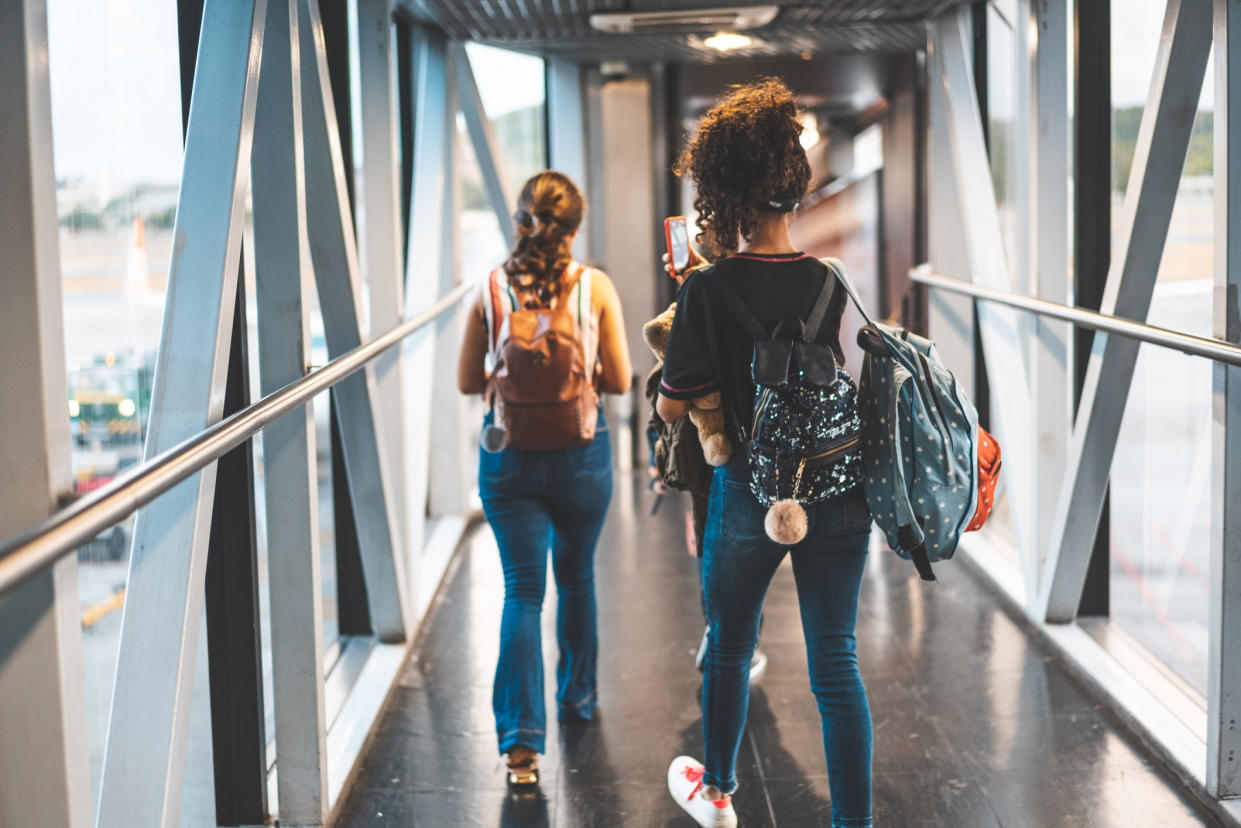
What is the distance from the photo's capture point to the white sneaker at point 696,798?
254 cm

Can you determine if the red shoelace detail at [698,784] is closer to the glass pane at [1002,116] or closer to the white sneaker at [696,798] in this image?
the white sneaker at [696,798]

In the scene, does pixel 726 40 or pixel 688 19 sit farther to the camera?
pixel 726 40

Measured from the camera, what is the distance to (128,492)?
4.67ft

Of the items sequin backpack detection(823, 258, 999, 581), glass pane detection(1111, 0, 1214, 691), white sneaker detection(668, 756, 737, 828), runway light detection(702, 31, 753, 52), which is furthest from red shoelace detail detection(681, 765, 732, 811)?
runway light detection(702, 31, 753, 52)

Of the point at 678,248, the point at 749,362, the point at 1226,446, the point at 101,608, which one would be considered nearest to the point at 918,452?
the point at 749,362

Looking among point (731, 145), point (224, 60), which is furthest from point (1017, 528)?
point (224, 60)

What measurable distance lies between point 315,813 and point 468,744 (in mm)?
552

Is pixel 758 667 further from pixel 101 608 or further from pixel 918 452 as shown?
pixel 101 608

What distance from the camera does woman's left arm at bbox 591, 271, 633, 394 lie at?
2.94 metres

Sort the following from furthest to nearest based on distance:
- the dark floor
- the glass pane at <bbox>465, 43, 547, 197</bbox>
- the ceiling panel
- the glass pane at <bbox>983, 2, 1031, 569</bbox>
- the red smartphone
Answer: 1. the glass pane at <bbox>465, 43, 547, 197</bbox>
2. the glass pane at <bbox>983, 2, 1031, 569</bbox>
3. the ceiling panel
4. the dark floor
5. the red smartphone

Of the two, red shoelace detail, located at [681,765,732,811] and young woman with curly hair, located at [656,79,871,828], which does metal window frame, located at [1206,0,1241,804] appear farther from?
red shoelace detail, located at [681,765,732,811]

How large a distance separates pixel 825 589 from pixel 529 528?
3.03 feet

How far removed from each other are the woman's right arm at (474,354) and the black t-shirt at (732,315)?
2.77ft

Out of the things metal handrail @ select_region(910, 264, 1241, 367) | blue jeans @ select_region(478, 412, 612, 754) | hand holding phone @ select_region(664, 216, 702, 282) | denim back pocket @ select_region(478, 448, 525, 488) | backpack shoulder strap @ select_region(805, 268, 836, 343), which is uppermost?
hand holding phone @ select_region(664, 216, 702, 282)
